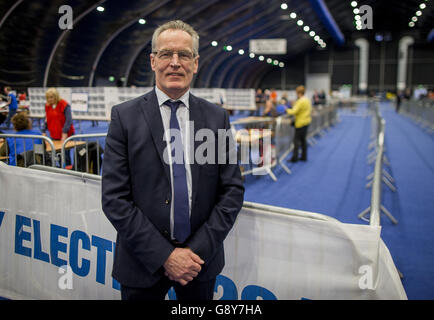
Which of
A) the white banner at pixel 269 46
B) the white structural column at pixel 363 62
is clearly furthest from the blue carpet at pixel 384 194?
the white structural column at pixel 363 62

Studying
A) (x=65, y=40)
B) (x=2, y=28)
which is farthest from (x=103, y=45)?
(x=2, y=28)

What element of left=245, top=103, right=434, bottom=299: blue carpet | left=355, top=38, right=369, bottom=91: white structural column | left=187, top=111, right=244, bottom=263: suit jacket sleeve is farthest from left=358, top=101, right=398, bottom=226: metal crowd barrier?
left=355, top=38, right=369, bottom=91: white structural column

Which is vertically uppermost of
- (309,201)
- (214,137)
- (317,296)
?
(214,137)

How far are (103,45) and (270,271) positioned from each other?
67.3ft

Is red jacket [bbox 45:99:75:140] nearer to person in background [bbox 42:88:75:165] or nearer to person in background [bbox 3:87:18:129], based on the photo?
person in background [bbox 42:88:75:165]

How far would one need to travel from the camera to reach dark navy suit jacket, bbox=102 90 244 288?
1.64 m

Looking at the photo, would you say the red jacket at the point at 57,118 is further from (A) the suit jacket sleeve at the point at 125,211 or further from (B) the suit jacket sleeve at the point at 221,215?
(B) the suit jacket sleeve at the point at 221,215

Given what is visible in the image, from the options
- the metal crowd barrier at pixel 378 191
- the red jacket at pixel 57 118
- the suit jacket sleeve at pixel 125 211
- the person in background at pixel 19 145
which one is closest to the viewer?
the suit jacket sleeve at pixel 125 211

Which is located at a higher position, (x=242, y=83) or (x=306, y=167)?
(x=242, y=83)

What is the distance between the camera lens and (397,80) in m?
40.0

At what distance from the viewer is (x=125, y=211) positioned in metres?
1.65

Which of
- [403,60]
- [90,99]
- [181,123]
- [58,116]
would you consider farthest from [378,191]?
[403,60]

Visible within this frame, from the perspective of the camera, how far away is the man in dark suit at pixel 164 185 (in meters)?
1.65

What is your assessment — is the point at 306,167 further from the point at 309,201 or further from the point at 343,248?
the point at 343,248
